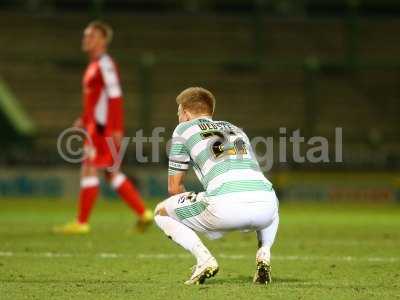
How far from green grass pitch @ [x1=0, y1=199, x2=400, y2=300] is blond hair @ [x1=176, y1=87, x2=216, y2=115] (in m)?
1.18

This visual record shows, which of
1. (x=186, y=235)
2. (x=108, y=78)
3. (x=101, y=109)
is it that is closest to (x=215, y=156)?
(x=186, y=235)

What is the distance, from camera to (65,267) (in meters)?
8.48

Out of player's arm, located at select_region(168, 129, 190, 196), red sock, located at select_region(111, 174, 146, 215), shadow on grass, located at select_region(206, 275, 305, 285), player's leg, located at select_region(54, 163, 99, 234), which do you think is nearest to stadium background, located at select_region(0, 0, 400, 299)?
player's leg, located at select_region(54, 163, 99, 234)

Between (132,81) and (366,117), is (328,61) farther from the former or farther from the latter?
(132,81)

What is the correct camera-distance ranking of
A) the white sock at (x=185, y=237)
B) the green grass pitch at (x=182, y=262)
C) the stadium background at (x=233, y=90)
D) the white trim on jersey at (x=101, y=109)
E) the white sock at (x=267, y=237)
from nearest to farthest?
the green grass pitch at (x=182, y=262), the white sock at (x=185, y=237), the white sock at (x=267, y=237), the white trim on jersey at (x=101, y=109), the stadium background at (x=233, y=90)

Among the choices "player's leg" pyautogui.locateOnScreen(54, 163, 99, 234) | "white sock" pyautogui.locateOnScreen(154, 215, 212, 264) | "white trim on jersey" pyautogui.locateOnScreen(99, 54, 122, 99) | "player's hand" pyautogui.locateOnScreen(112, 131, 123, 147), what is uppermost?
"white trim on jersey" pyautogui.locateOnScreen(99, 54, 122, 99)

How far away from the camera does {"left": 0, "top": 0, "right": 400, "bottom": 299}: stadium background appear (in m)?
16.8

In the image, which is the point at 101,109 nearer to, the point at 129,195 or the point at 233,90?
the point at 129,195

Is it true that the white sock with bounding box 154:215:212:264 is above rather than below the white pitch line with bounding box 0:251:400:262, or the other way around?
below

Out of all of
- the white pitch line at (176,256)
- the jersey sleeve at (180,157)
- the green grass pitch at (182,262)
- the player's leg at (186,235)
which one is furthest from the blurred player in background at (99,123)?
the jersey sleeve at (180,157)

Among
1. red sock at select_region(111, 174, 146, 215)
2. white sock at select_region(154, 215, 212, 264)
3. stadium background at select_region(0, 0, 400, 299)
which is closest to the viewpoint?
white sock at select_region(154, 215, 212, 264)

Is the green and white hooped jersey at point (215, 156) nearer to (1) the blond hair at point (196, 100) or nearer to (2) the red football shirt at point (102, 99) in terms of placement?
(1) the blond hair at point (196, 100)

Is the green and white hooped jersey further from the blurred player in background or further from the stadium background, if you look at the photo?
the blurred player in background

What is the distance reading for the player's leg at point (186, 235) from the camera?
22.9 feet
